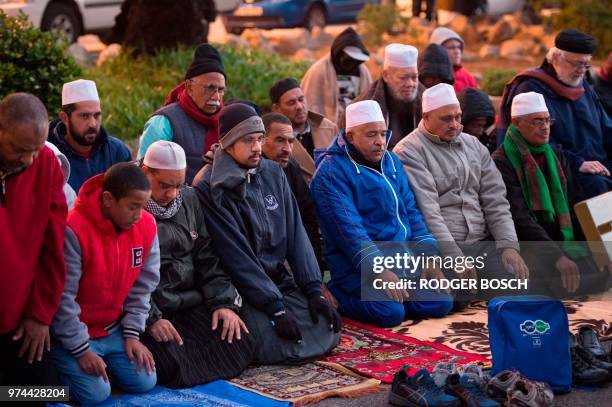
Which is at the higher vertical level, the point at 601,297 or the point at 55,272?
the point at 55,272

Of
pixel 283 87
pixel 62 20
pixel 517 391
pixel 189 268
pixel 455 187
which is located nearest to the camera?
pixel 517 391

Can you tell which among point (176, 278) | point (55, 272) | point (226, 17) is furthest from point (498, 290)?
point (226, 17)

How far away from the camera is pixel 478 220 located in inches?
346

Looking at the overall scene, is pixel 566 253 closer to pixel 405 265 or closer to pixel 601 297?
pixel 601 297

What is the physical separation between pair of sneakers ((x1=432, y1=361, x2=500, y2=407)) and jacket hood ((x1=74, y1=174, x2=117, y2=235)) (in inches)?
74.7

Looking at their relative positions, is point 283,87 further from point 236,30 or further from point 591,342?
point 236,30

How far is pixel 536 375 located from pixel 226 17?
15.7 meters

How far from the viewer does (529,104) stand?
9.03 meters

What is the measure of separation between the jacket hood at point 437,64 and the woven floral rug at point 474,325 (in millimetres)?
2476

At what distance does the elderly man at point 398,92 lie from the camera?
9516mm

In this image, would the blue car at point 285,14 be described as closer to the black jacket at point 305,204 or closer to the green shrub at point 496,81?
the green shrub at point 496,81

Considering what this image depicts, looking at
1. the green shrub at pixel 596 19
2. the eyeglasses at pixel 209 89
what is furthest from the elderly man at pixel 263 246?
the green shrub at pixel 596 19

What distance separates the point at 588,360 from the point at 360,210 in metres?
2.06

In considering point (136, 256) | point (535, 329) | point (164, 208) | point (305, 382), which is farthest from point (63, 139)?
point (535, 329)
